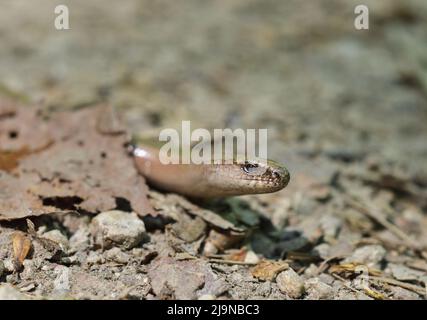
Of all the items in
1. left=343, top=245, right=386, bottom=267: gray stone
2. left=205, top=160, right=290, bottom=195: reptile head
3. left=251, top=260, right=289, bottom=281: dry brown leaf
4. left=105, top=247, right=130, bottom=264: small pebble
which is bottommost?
left=343, top=245, right=386, bottom=267: gray stone

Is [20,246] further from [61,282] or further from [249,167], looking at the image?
[249,167]

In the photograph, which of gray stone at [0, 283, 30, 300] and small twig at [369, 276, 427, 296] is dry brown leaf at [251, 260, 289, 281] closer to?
small twig at [369, 276, 427, 296]

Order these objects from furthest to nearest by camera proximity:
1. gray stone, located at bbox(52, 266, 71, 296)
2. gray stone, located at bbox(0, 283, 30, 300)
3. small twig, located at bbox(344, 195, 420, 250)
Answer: small twig, located at bbox(344, 195, 420, 250)
gray stone, located at bbox(52, 266, 71, 296)
gray stone, located at bbox(0, 283, 30, 300)

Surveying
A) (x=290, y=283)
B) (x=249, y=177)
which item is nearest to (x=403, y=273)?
(x=290, y=283)

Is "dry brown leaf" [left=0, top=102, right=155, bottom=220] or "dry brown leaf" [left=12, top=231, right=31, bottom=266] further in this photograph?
"dry brown leaf" [left=0, top=102, right=155, bottom=220]

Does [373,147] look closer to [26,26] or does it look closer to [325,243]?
[325,243]

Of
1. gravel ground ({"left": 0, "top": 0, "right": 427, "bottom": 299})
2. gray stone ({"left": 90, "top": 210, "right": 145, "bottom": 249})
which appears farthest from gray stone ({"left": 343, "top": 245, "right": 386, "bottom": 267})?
gray stone ({"left": 90, "top": 210, "right": 145, "bottom": 249})
